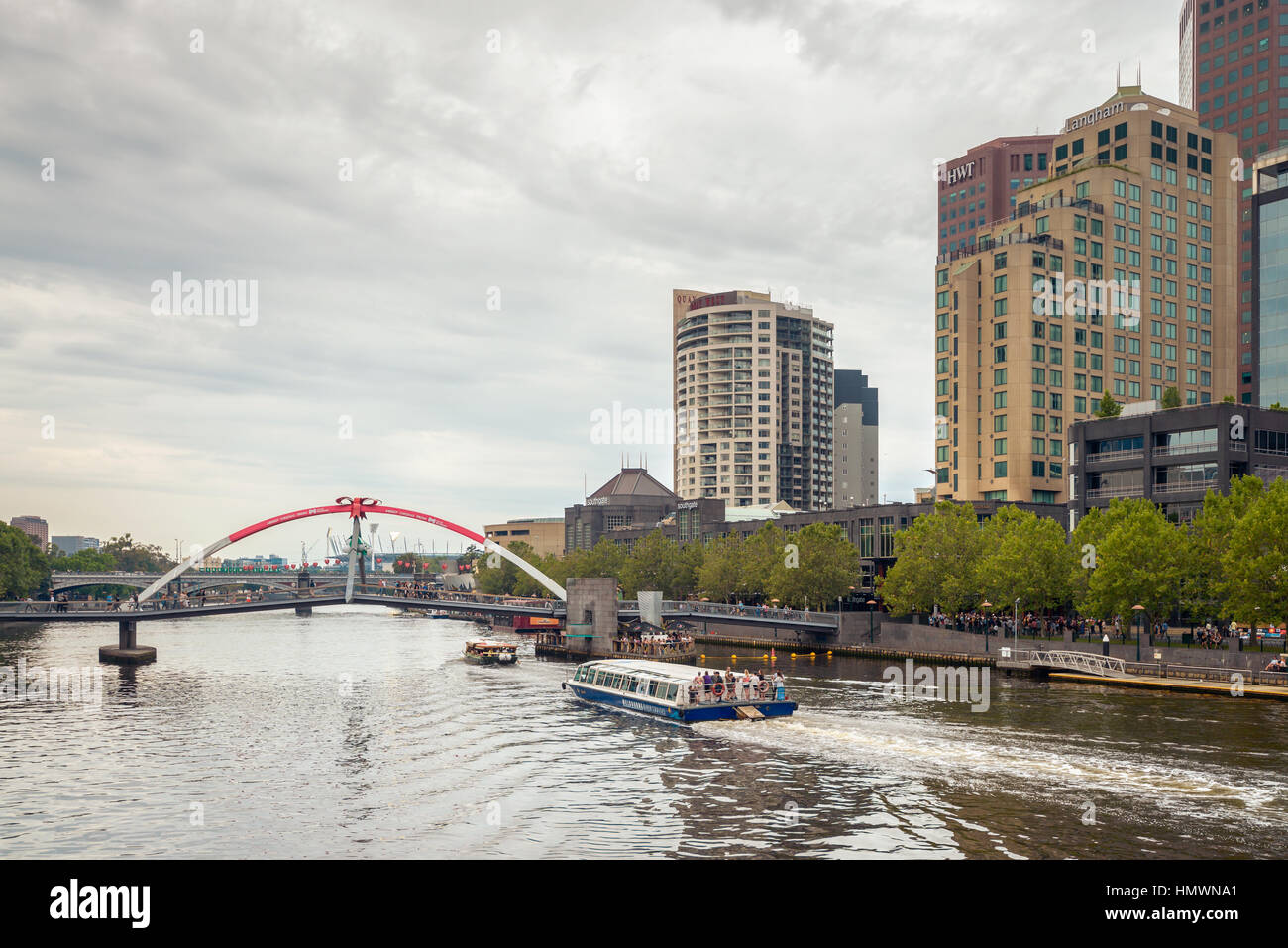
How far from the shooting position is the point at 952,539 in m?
114

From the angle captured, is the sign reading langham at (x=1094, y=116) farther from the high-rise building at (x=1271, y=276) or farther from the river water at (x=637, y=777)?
the river water at (x=637, y=777)

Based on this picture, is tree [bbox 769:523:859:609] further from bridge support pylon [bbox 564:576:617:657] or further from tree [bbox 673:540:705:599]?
tree [bbox 673:540:705:599]

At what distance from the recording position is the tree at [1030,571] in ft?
336

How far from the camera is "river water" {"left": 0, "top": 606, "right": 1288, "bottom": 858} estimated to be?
37.9 m

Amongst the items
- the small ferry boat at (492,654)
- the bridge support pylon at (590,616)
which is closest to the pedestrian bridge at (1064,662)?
the bridge support pylon at (590,616)

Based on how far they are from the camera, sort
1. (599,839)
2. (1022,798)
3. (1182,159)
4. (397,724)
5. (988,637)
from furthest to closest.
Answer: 1. (1182,159)
2. (988,637)
3. (397,724)
4. (1022,798)
5. (599,839)

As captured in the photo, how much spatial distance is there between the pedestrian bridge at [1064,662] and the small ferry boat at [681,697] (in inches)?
1310

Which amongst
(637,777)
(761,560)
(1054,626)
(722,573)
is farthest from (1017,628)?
(637,777)

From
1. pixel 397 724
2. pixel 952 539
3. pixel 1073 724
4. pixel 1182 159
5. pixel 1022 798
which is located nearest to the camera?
pixel 1022 798

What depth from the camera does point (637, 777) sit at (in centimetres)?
4975

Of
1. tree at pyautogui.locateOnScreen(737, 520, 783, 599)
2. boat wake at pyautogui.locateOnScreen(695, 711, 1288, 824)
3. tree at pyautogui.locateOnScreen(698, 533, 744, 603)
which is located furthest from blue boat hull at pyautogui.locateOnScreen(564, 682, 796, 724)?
tree at pyautogui.locateOnScreen(698, 533, 744, 603)

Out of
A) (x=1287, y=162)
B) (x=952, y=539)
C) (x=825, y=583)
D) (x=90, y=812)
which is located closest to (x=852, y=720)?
(x=90, y=812)
